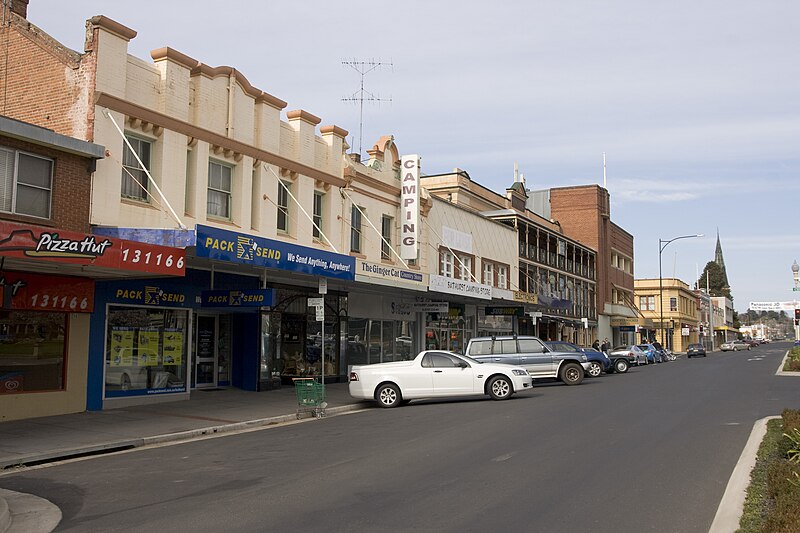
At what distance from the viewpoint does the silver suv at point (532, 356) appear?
83.4ft

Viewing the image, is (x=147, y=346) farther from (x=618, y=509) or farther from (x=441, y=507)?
(x=618, y=509)

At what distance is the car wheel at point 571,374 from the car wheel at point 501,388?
634 centimetres

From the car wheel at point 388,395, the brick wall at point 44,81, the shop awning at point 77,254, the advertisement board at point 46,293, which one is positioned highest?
the brick wall at point 44,81

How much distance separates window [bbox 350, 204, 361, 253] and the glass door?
264 inches

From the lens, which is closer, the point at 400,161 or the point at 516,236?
the point at 400,161

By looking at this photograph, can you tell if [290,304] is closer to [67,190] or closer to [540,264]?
[67,190]

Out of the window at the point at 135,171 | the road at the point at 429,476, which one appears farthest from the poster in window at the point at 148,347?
the road at the point at 429,476

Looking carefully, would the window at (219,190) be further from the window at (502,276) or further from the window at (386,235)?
the window at (502,276)

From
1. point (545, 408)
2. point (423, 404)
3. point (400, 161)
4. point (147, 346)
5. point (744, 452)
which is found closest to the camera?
point (744, 452)

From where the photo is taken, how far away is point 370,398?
1991cm

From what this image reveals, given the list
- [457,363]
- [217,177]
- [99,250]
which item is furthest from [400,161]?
[99,250]

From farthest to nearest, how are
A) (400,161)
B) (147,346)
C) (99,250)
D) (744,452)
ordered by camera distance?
(400,161), (147,346), (99,250), (744,452)

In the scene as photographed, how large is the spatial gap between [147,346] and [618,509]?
1410cm

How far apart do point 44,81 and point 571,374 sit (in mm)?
18606
